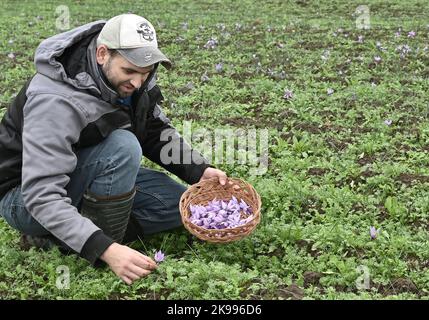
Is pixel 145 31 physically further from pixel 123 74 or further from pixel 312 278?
pixel 312 278

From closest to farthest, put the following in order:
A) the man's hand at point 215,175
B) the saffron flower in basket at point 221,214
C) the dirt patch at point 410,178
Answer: the saffron flower in basket at point 221,214, the man's hand at point 215,175, the dirt patch at point 410,178

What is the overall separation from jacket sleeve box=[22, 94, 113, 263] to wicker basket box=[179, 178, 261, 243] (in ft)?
2.34

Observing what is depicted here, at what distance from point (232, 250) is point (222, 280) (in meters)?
0.52

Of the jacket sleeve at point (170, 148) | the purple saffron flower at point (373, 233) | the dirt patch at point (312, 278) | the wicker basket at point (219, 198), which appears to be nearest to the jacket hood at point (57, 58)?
the jacket sleeve at point (170, 148)

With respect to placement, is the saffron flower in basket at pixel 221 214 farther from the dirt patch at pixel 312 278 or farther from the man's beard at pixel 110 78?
the man's beard at pixel 110 78

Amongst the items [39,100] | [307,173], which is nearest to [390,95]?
[307,173]

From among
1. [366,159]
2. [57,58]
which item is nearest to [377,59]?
[366,159]

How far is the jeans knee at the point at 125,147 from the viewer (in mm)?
3867

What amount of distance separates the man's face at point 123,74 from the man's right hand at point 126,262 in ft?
2.92

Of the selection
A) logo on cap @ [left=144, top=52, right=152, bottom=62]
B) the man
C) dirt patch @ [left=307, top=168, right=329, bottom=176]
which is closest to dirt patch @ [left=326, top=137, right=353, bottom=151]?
dirt patch @ [left=307, top=168, right=329, bottom=176]

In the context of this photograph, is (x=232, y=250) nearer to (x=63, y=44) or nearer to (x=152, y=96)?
(x=152, y=96)

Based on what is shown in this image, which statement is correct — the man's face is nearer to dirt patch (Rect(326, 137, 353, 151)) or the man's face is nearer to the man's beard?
the man's beard

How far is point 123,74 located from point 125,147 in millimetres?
436

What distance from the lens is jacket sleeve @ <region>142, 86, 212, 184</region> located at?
4.50m
